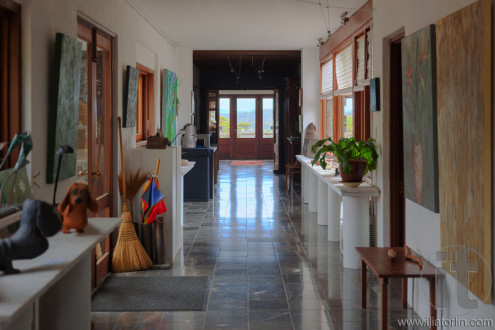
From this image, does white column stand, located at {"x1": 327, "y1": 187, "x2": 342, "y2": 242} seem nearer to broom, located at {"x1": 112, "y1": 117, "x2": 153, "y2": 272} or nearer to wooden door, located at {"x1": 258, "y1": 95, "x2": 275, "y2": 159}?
broom, located at {"x1": 112, "y1": 117, "x2": 153, "y2": 272}

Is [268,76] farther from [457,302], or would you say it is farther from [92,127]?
[457,302]

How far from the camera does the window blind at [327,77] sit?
9383 millimetres

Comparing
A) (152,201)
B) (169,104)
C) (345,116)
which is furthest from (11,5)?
(169,104)

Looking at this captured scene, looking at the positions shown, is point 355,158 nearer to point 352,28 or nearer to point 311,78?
point 352,28

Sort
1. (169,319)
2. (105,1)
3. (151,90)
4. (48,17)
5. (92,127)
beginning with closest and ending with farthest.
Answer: (48,17)
(169,319)
(92,127)
(105,1)
(151,90)

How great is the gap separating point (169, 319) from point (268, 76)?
43.3 ft

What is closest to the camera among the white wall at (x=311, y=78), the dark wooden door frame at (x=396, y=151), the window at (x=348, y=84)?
the dark wooden door frame at (x=396, y=151)

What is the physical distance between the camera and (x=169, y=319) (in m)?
4.07

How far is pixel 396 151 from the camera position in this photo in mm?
5293

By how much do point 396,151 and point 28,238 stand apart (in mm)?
3892

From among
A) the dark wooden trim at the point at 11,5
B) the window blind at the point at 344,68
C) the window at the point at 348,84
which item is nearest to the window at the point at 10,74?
the dark wooden trim at the point at 11,5

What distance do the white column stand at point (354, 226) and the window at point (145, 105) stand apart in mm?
3294

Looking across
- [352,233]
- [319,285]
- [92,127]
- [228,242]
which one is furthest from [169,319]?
[228,242]

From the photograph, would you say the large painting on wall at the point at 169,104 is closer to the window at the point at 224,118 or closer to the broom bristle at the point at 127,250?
the broom bristle at the point at 127,250
